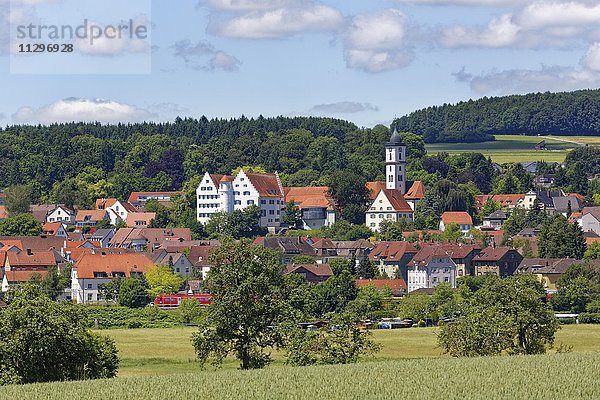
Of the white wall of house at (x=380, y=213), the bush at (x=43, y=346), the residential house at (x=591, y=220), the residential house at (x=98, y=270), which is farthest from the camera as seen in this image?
the white wall of house at (x=380, y=213)

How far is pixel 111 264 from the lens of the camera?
116 meters

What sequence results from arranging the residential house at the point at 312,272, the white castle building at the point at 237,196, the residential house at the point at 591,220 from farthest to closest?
the white castle building at the point at 237,196 → the residential house at the point at 591,220 → the residential house at the point at 312,272

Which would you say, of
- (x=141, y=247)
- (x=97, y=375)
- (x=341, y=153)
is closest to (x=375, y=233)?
(x=141, y=247)

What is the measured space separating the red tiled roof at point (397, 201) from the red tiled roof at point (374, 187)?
67.1 inches

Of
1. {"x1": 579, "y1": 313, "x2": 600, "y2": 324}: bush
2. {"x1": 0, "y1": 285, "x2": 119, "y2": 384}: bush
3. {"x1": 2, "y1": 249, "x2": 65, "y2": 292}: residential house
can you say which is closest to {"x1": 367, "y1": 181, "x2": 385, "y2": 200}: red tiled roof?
{"x1": 2, "y1": 249, "x2": 65, "y2": 292}: residential house

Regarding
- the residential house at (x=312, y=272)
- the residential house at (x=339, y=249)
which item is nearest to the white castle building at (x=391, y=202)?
the residential house at (x=339, y=249)

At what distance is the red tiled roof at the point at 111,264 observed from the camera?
11262 centimetres

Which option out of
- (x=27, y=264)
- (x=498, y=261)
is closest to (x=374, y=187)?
(x=498, y=261)

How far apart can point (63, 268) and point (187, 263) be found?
1079 centimetres

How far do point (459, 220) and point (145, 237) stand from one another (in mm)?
31132

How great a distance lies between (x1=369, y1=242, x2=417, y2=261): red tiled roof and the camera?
120 m

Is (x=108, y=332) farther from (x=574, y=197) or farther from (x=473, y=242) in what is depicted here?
(x=574, y=197)

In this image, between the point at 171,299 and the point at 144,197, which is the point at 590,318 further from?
the point at 144,197

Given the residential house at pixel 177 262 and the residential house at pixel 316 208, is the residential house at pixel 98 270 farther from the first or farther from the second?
the residential house at pixel 316 208
